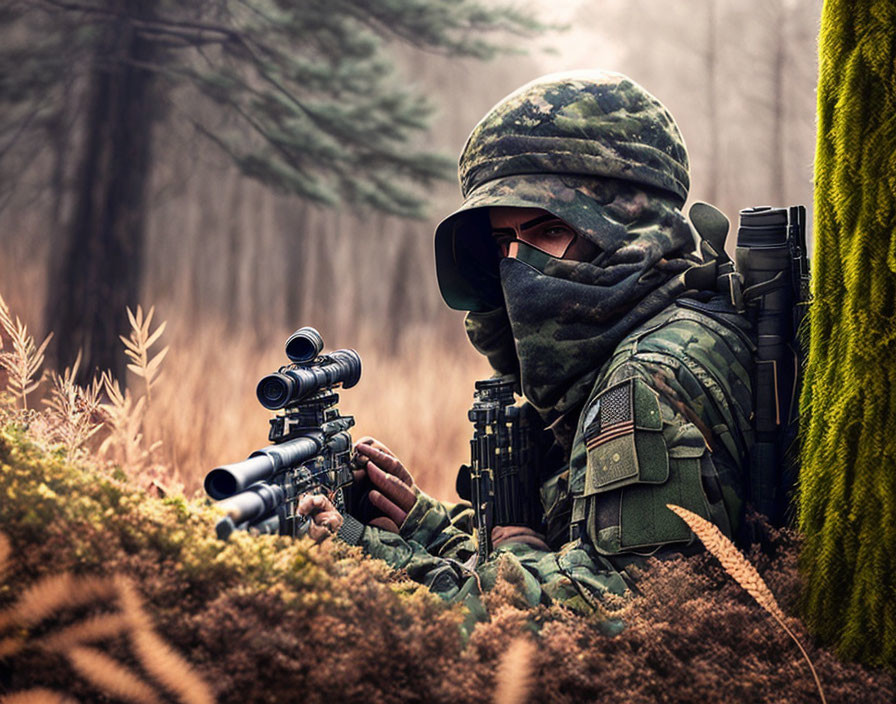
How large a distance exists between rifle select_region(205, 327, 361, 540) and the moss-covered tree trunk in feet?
4.05

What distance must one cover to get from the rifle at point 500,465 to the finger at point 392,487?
25 centimetres

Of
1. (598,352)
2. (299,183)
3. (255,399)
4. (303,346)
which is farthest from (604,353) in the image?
(299,183)

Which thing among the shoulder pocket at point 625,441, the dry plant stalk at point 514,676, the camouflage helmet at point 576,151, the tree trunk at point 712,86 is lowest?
the dry plant stalk at point 514,676

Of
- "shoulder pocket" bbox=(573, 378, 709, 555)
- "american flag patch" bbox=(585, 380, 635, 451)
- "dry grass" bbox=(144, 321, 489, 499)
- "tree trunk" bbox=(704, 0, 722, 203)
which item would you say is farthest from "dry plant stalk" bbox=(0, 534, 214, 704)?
"tree trunk" bbox=(704, 0, 722, 203)

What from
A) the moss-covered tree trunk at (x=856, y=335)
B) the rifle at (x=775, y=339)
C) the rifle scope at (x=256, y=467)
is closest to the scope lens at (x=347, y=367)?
the rifle scope at (x=256, y=467)

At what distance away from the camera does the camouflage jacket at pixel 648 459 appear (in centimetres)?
221

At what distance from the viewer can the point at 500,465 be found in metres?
3.18

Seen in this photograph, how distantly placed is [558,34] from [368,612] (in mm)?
7970

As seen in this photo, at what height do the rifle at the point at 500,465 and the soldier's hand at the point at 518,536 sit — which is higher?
the rifle at the point at 500,465

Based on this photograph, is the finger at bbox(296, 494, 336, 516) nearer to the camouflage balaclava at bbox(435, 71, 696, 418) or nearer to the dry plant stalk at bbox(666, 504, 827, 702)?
the camouflage balaclava at bbox(435, 71, 696, 418)

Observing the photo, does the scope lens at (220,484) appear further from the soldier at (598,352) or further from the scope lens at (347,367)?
the scope lens at (347,367)

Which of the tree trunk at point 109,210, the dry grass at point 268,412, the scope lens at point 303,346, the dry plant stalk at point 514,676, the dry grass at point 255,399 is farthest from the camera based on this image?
the tree trunk at point 109,210

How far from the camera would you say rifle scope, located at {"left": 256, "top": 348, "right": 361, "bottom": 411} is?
241 cm

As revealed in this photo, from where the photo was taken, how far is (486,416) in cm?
319
